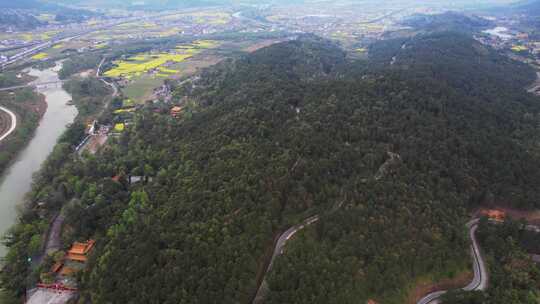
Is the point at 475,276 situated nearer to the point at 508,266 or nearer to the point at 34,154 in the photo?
the point at 508,266

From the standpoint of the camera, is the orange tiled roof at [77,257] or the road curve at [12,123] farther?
the road curve at [12,123]

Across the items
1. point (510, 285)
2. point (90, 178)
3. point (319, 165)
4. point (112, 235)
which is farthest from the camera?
point (90, 178)

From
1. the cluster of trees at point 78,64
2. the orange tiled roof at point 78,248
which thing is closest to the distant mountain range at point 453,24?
the cluster of trees at point 78,64

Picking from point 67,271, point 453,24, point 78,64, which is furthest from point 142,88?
point 453,24

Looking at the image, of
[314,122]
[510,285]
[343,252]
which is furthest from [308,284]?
[314,122]

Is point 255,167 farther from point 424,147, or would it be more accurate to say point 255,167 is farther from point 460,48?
point 460,48

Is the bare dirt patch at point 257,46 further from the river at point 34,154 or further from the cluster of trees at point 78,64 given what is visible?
the river at point 34,154
